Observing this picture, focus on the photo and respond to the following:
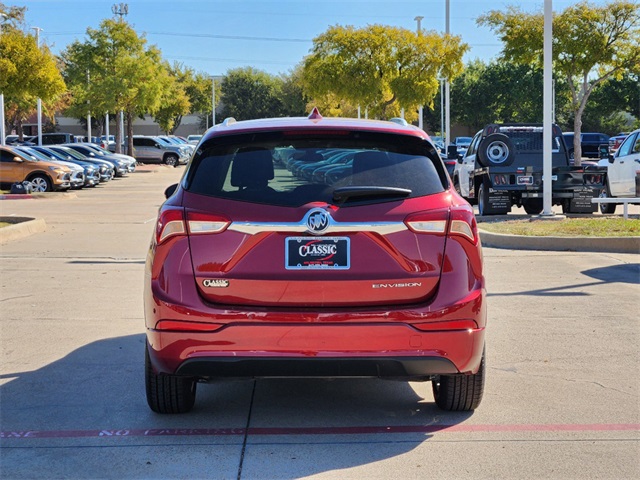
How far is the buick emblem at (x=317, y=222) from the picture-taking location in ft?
16.0

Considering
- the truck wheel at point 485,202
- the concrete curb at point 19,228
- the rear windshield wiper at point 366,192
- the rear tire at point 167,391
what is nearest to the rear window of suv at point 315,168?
the rear windshield wiper at point 366,192

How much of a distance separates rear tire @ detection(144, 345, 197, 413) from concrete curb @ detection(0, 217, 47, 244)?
35.8ft

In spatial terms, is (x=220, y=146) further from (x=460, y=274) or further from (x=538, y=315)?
(x=538, y=315)

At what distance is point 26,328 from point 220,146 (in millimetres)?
3895

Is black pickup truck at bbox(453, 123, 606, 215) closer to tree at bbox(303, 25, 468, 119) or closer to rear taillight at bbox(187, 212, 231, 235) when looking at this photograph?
rear taillight at bbox(187, 212, 231, 235)

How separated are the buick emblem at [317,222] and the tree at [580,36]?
73.3 feet

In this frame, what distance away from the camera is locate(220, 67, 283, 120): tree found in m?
108

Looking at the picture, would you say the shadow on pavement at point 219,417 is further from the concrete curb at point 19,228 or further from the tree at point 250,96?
the tree at point 250,96

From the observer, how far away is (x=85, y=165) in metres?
35.2

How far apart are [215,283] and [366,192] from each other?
3.12ft

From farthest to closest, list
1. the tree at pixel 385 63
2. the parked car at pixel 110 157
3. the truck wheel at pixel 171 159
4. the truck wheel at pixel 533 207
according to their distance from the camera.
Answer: the truck wheel at pixel 171 159 → the tree at pixel 385 63 → the parked car at pixel 110 157 → the truck wheel at pixel 533 207

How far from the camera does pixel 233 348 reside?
486 cm

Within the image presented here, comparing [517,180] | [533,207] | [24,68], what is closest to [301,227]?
[517,180]

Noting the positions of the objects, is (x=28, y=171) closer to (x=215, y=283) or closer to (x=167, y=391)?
(x=167, y=391)
